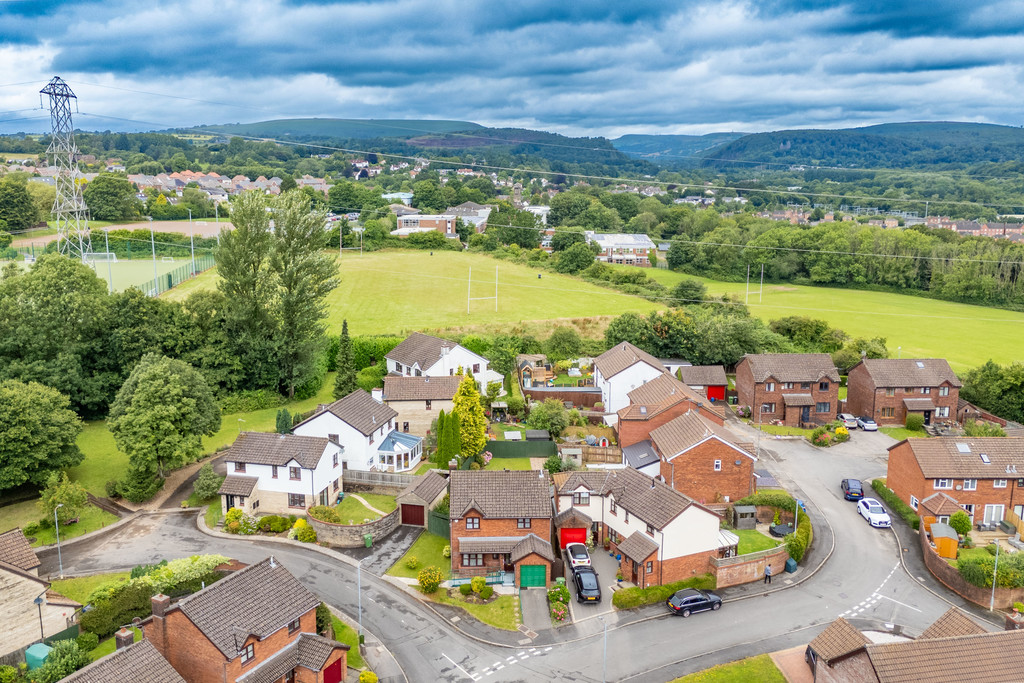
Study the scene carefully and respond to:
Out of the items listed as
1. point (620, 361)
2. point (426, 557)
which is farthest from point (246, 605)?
point (620, 361)

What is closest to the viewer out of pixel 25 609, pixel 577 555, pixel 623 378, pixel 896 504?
pixel 25 609

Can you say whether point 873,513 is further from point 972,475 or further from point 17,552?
point 17,552

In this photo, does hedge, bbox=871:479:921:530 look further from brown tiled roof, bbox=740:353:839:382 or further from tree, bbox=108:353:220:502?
tree, bbox=108:353:220:502

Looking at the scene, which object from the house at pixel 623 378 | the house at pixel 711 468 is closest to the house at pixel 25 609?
the house at pixel 711 468

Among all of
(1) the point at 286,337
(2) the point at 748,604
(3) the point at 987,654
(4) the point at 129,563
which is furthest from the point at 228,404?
(3) the point at 987,654

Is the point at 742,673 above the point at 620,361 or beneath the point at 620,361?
beneath

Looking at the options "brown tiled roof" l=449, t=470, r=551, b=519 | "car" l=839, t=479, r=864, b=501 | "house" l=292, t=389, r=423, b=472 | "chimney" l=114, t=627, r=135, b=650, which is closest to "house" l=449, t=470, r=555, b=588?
"brown tiled roof" l=449, t=470, r=551, b=519

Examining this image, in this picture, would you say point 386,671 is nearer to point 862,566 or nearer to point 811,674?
point 811,674
